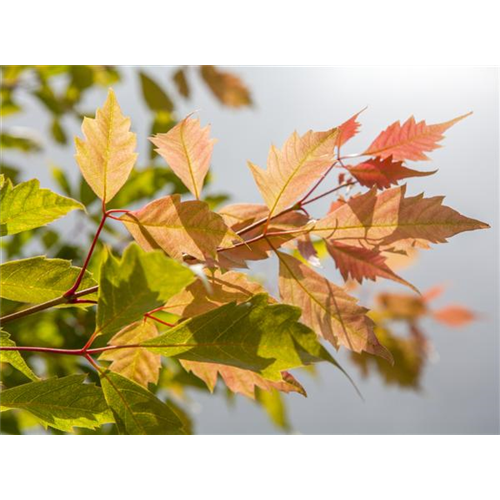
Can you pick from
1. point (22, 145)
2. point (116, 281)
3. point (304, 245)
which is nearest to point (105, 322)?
point (116, 281)

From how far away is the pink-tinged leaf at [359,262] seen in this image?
0.41m

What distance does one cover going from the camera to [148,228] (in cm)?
39

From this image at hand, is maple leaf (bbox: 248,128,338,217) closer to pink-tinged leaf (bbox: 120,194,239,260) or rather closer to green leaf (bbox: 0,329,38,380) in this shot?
pink-tinged leaf (bbox: 120,194,239,260)

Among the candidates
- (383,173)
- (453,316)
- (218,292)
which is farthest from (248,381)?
(453,316)

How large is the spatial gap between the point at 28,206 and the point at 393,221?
0.25m

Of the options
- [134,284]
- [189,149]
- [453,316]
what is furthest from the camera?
[453,316]

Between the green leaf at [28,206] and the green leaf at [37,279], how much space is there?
3 centimetres

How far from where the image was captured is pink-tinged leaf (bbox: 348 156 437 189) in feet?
1.38

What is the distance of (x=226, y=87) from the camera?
79.1 inches

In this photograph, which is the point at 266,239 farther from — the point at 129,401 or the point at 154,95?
the point at 154,95

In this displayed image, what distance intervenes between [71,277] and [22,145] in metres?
1.40

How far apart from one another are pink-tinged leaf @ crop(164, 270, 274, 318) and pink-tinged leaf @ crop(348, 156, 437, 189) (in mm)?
116

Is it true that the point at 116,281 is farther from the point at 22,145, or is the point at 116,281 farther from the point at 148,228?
the point at 22,145

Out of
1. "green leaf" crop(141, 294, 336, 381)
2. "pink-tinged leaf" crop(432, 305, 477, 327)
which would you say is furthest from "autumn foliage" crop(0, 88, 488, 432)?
"pink-tinged leaf" crop(432, 305, 477, 327)
